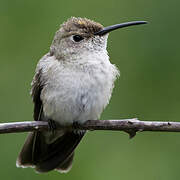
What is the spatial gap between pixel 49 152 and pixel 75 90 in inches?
54.5

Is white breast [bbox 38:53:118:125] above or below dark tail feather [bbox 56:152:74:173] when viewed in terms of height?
above

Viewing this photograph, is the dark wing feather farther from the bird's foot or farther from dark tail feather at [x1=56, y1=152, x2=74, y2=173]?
the bird's foot

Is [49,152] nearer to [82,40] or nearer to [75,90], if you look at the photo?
[75,90]

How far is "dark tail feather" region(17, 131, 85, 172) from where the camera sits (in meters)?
8.84

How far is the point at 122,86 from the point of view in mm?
9578

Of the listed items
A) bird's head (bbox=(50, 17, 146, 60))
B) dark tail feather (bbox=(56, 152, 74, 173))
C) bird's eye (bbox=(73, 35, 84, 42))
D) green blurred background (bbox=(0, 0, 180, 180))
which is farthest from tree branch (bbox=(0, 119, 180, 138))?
green blurred background (bbox=(0, 0, 180, 180))

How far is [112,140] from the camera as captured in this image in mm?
9508


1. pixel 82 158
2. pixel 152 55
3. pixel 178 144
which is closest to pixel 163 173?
pixel 178 144

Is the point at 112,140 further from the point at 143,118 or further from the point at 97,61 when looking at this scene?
the point at 97,61

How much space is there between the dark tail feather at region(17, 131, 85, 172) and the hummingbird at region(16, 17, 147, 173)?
0.07m

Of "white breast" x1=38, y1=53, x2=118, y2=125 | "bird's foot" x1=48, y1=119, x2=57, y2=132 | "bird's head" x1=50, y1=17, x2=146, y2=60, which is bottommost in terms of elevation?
"bird's foot" x1=48, y1=119, x2=57, y2=132

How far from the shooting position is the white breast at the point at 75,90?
8.00 metres

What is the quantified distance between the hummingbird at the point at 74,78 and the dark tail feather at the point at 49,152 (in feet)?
0.22

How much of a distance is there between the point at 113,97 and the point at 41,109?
1.40 m
